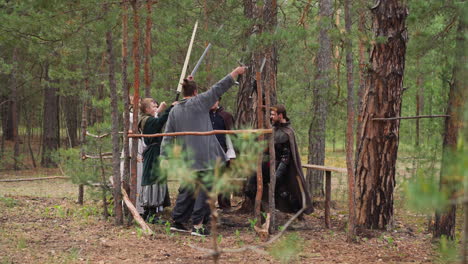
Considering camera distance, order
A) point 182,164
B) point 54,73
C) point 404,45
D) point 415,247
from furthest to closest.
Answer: point 54,73 < point 404,45 < point 415,247 < point 182,164

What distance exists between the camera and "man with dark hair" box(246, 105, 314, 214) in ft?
22.3

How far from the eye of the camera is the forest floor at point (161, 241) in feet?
16.7

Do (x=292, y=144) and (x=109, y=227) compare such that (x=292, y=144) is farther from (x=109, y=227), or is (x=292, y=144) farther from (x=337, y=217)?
(x=109, y=227)

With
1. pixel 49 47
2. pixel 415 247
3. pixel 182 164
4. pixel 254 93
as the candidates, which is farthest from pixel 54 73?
pixel 182 164

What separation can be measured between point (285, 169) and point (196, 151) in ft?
5.08

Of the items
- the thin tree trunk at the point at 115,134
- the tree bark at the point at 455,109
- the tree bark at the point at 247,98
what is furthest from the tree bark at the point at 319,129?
the thin tree trunk at the point at 115,134

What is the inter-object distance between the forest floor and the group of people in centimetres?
31

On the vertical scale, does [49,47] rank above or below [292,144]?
above

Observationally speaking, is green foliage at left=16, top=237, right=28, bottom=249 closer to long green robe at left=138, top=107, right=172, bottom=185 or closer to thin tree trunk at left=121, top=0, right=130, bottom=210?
thin tree trunk at left=121, top=0, right=130, bottom=210

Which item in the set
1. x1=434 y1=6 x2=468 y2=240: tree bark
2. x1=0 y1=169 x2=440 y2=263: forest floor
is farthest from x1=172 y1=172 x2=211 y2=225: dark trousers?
x1=434 y1=6 x2=468 y2=240: tree bark

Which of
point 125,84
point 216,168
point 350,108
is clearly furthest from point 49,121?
point 216,168

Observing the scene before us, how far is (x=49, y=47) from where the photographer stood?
7379mm

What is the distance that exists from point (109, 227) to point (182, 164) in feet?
13.5

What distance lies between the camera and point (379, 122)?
6.58m
